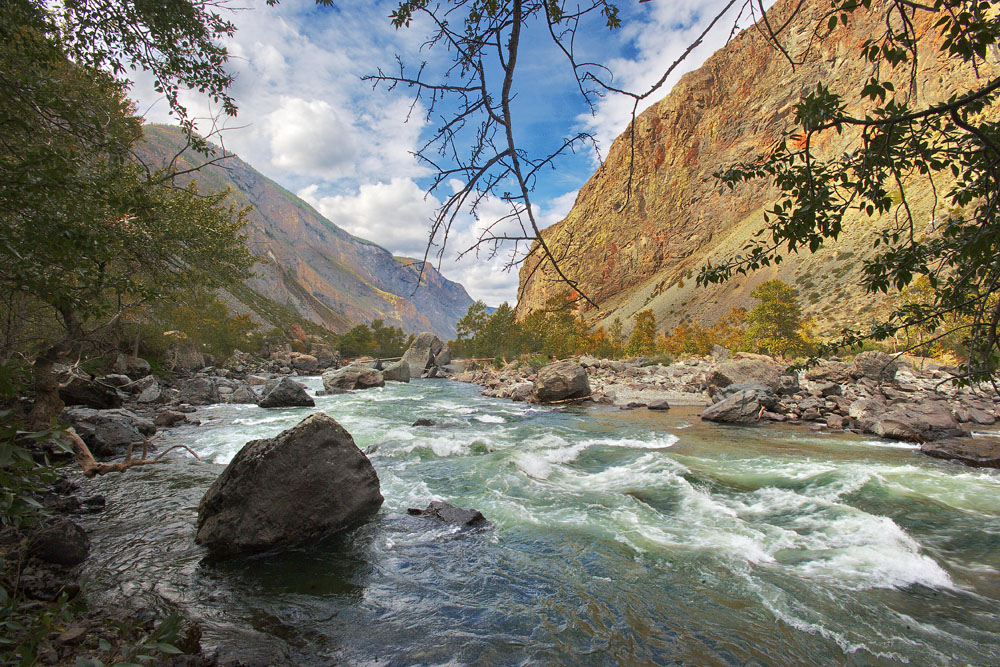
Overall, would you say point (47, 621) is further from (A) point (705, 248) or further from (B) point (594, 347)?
(A) point (705, 248)

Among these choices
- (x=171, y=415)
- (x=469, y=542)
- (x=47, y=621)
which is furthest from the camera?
(x=171, y=415)

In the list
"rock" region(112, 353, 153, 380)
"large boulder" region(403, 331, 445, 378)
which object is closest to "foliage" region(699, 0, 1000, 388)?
"rock" region(112, 353, 153, 380)

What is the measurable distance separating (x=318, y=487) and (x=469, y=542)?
2.27 m

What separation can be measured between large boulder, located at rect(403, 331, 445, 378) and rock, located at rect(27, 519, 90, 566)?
47.6m

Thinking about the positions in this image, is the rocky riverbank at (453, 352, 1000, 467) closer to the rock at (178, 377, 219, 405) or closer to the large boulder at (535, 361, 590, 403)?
the large boulder at (535, 361, 590, 403)

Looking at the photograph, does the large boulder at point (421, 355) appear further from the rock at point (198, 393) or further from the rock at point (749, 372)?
the rock at point (749, 372)

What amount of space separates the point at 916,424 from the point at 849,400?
473 centimetres

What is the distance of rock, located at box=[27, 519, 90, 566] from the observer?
14.8ft

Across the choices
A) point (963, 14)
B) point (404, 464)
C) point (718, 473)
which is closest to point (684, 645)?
point (963, 14)

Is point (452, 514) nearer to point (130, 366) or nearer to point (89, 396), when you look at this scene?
point (89, 396)

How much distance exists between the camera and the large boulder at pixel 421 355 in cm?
5412

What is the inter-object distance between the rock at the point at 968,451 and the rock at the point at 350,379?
2854 cm

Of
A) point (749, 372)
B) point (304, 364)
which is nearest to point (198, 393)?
point (749, 372)

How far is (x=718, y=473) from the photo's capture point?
9602mm
